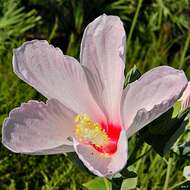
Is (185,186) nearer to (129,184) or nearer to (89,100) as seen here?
(129,184)

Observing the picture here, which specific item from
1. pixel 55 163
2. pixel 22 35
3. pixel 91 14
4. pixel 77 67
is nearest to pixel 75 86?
pixel 77 67

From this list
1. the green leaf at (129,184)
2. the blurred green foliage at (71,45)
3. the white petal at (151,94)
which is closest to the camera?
the white petal at (151,94)

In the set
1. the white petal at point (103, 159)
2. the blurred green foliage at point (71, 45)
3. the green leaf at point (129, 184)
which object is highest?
the white petal at point (103, 159)

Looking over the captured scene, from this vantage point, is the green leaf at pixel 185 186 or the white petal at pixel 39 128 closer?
the white petal at pixel 39 128

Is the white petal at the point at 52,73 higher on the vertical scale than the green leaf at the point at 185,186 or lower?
higher

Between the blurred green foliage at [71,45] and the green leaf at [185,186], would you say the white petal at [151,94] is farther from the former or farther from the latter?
the blurred green foliage at [71,45]

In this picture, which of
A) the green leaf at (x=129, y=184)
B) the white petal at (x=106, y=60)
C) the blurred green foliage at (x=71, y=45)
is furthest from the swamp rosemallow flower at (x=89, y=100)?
the blurred green foliage at (x=71, y=45)

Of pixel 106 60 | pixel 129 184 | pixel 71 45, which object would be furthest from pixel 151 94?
pixel 71 45
